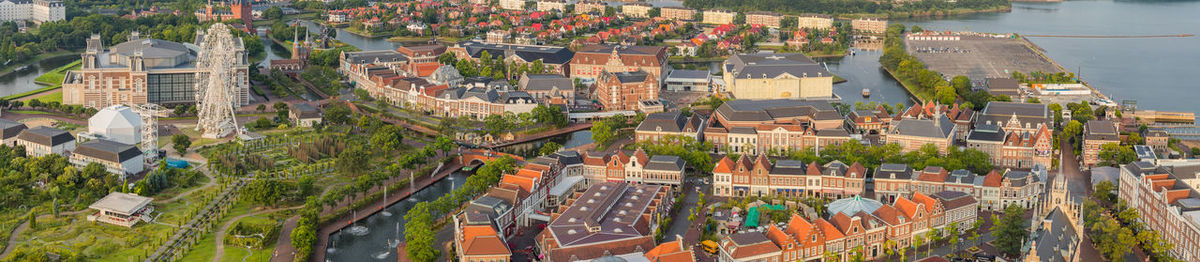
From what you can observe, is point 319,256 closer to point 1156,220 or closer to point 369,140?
point 369,140

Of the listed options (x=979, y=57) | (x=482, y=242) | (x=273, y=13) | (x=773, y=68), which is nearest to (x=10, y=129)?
(x=482, y=242)

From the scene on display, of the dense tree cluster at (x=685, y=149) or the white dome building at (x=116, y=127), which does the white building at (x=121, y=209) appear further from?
the dense tree cluster at (x=685, y=149)

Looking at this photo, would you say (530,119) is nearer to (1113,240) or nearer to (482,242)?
(482,242)

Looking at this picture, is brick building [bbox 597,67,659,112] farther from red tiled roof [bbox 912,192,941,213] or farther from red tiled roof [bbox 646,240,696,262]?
red tiled roof [bbox 646,240,696,262]

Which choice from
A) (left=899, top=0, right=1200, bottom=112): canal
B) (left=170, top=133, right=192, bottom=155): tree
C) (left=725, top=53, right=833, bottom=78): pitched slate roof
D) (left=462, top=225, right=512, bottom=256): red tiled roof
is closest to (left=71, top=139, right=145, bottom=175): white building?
(left=170, top=133, right=192, bottom=155): tree

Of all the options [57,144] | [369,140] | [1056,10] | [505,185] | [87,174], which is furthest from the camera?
[1056,10]

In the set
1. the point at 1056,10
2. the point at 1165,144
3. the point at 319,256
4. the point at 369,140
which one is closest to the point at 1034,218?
the point at 1165,144
